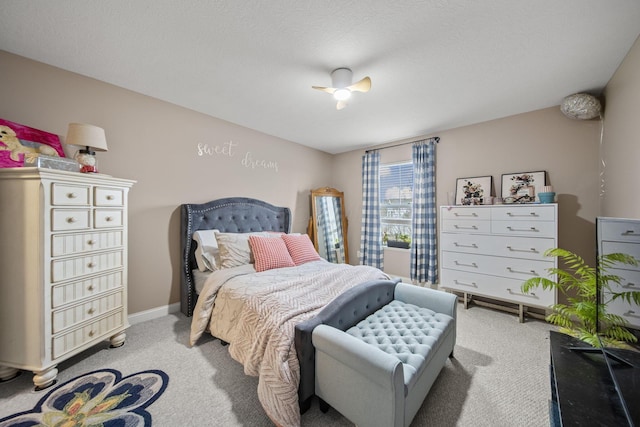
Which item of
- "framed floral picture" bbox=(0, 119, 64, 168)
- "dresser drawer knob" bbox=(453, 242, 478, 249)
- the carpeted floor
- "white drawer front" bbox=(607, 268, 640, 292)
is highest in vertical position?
"framed floral picture" bbox=(0, 119, 64, 168)

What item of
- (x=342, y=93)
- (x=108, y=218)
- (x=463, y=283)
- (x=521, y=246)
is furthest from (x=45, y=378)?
(x=521, y=246)

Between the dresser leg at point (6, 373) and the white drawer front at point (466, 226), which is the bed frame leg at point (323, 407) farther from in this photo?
the white drawer front at point (466, 226)

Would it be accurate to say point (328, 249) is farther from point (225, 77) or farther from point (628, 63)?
point (628, 63)

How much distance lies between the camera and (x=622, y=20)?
1.53m

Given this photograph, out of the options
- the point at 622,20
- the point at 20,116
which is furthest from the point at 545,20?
the point at 20,116

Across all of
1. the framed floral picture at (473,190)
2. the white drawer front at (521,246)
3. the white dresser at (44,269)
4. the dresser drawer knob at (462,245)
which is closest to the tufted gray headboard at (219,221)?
the white dresser at (44,269)

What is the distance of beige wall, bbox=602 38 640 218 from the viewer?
1.79 metres

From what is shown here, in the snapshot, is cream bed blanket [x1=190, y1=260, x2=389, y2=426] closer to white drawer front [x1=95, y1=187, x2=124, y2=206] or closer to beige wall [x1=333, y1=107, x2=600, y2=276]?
white drawer front [x1=95, y1=187, x2=124, y2=206]

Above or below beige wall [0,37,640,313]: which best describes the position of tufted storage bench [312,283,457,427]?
below

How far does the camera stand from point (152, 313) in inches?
106

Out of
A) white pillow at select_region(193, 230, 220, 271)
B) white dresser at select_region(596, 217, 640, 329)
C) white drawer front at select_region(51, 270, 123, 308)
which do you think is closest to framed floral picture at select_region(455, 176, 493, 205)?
white dresser at select_region(596, 217, 640, 329)

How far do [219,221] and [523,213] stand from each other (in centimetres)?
367

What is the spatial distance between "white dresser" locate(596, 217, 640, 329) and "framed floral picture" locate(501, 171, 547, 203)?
6.39ft

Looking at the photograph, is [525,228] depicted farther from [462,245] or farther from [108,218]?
[108,218]
